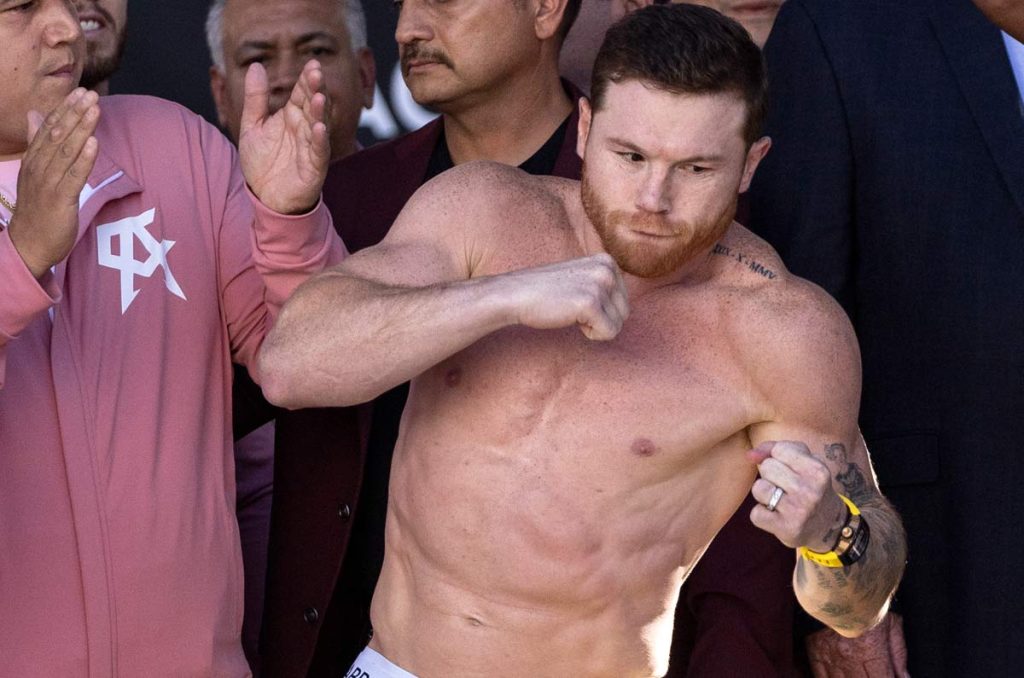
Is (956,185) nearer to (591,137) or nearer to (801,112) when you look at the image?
(801,112)

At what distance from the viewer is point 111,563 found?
2.66m

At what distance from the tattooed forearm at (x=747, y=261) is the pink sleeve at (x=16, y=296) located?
0.95 metres

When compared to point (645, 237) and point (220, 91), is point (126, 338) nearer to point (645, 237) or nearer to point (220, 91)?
point (645, 237)

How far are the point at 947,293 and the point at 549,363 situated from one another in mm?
817

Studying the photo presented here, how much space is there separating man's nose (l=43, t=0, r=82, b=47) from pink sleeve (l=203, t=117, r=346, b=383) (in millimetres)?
279

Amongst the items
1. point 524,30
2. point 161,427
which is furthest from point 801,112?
point 161,427

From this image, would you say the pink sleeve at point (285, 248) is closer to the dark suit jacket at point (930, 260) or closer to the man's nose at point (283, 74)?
the dark suit jacket at point (930, 260)

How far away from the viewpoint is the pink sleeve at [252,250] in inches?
108

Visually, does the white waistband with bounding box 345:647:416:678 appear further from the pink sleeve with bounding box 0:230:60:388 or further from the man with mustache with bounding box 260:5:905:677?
the pink sleeve with bounding box 0:230:60:388

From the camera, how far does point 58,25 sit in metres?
2.77

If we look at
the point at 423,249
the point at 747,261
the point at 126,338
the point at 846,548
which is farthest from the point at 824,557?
the point at 126,338

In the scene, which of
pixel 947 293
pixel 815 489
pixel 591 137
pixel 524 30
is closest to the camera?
pixel 815 489

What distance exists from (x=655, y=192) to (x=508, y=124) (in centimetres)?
93

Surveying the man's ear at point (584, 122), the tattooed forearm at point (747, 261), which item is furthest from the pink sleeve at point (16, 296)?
the tattooed forearm at point (747, 261)
